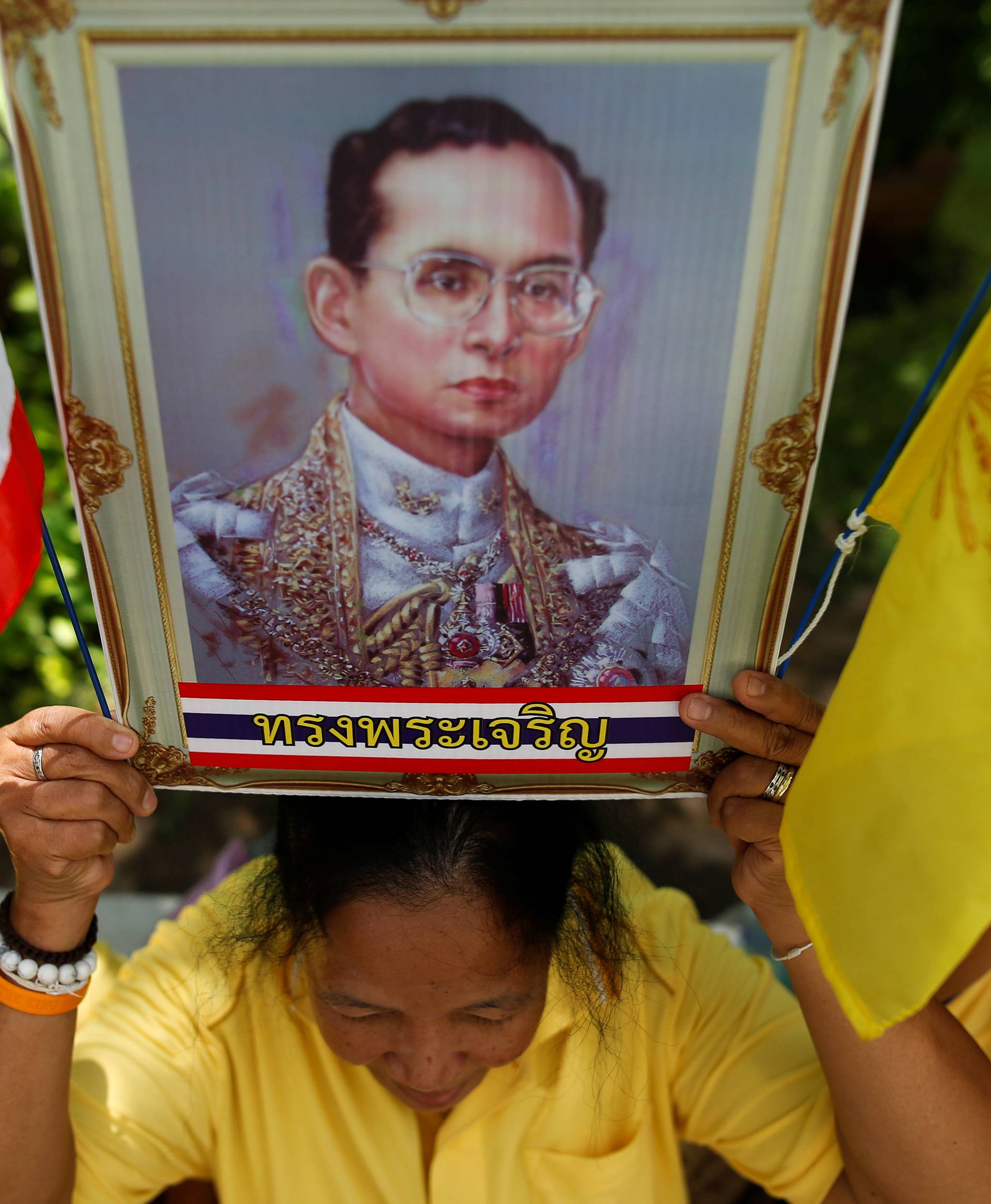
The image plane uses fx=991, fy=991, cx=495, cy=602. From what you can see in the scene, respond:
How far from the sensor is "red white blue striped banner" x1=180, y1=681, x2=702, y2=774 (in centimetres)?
100

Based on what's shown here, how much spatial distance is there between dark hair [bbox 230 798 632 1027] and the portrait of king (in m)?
0.27

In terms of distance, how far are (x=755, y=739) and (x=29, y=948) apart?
869mm

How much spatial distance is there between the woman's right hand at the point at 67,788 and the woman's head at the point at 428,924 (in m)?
0.25

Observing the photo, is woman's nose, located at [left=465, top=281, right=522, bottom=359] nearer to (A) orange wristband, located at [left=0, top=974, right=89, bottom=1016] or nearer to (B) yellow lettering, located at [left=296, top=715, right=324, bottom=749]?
(B) yellow lettering, located at [left=296, top=715, right=324, bottom=749]

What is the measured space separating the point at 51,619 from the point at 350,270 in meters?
2.42

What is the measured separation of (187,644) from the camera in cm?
99

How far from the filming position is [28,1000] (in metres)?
1.16

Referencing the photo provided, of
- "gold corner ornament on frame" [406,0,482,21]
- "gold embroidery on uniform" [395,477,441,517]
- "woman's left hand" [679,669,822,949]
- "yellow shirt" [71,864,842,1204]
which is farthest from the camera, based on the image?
"yellow shirt" [71,864,842,1204]

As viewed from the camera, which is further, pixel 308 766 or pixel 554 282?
pixel 308 766

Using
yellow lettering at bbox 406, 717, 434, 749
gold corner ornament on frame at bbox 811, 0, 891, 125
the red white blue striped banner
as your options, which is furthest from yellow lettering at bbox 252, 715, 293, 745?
gold corner ornament on frame at bbox 811, 0, 891, 125

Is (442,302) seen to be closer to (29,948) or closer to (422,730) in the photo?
(422,730)

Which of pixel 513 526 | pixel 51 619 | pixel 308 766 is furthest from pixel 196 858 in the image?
pixel 513 526

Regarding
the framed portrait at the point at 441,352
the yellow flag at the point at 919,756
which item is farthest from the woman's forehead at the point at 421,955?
the yellow flag at the point at 919,756

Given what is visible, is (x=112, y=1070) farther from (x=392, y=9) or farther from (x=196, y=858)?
(x=196, y=858)
